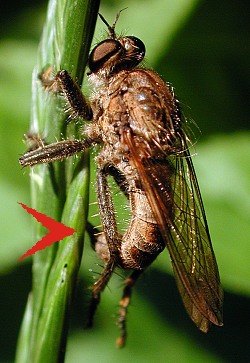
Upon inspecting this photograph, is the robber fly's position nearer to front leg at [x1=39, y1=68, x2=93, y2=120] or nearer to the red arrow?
front leg at [x1=39, y1=68, x2=93, y2=120]

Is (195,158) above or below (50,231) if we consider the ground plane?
above

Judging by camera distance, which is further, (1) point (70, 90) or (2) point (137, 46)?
(2) point (137, 46)

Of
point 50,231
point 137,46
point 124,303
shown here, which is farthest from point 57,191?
point 124,303

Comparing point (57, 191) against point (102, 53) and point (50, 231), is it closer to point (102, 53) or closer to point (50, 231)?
point (50, 231)

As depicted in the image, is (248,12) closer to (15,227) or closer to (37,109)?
(15,227)

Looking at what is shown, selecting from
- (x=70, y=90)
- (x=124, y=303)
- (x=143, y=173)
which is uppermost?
(x=70, y=90)

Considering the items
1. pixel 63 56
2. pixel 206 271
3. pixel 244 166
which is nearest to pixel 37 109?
pixel 63 56

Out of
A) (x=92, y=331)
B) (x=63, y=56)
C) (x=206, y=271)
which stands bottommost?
(x=92, y=331)
